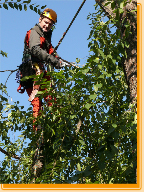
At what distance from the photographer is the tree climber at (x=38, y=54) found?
443 cm

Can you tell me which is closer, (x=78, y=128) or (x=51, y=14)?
(x=78, y=128)

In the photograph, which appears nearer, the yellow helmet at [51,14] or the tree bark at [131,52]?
the tree bark at [131,52]

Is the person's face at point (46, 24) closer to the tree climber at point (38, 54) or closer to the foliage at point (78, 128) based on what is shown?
the tree climber at point (38, 54)

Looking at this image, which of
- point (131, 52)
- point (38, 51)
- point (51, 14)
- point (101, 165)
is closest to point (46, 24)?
point (51, 14)

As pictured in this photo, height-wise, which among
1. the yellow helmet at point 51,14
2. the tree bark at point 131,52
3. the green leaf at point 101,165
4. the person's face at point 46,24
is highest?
the yellow helmet at point 51,14

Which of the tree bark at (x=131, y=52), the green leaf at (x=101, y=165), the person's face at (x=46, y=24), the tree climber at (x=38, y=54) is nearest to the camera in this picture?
the green leaf at (x=101, y=165)

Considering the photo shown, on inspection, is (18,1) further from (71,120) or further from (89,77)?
(71,120)

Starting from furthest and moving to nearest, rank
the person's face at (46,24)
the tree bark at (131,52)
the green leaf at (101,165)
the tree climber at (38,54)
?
the person's face at (46,24) < the tree climber at (38,54) < the tree bark at (131,52) < the green leaf at (101,165)

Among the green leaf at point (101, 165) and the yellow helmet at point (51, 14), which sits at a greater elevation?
the yellow helmet at point (51, 14)

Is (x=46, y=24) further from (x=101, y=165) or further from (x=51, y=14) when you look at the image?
(x=101, y=165)

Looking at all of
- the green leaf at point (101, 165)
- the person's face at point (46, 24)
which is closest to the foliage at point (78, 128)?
the green leaf at point (101, 165)

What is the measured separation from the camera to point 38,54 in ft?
14.6

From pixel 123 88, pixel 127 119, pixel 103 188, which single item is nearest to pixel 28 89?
pixel 123 88

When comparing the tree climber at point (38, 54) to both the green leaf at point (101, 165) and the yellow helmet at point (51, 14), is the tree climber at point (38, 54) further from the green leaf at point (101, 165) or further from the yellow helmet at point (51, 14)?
the green leaf at point (101, 165)
